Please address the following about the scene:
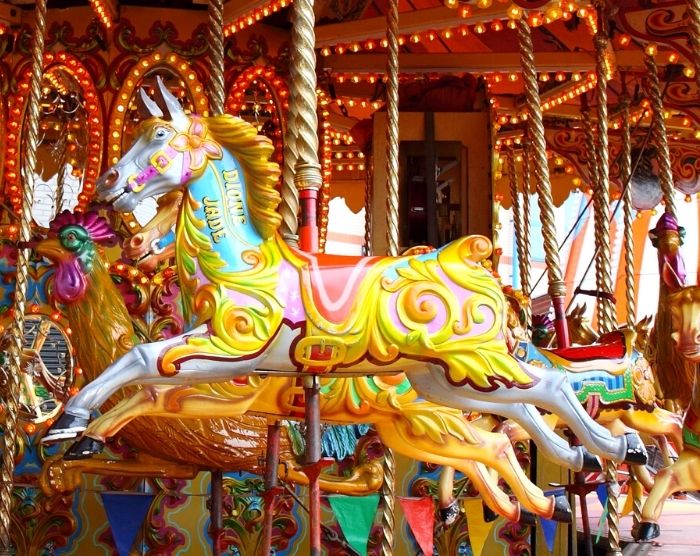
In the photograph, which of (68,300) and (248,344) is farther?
(68,300)

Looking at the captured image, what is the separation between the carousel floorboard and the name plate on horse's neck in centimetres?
350

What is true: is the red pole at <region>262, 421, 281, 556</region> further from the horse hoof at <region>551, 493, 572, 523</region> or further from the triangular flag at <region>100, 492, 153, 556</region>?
the triangular flag at <region>100, 492, 153, 556</region>

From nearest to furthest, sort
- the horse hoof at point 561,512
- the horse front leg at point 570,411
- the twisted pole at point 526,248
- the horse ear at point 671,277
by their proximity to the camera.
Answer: the horse front leg at point 570,411 < the horse hoof at point 561,512 < the horse ear at point 671,277 < the twisted pole at point 526,248

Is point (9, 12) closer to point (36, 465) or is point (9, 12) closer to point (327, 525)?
point (36, 465)

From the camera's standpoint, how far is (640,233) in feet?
47.1

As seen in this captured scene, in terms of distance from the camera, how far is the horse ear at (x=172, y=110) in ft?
10.3

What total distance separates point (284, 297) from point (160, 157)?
0.53 metres

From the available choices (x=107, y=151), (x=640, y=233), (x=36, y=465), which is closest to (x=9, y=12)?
(x=107, y=151)

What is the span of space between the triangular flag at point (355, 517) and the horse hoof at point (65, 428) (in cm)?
203

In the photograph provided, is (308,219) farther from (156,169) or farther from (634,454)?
(634,454)

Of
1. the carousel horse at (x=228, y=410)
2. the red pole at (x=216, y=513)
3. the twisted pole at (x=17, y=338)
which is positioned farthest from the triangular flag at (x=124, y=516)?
the twisted pole at (x=17, y=338)

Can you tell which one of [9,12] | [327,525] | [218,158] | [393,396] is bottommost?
[327,525]

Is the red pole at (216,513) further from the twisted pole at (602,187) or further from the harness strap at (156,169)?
the twisted pole at (602,187)

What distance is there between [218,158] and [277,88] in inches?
121
